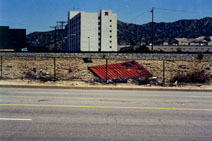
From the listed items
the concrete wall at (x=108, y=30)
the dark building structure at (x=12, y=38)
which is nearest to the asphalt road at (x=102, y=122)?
the dark building structure at (x=12, y=38)

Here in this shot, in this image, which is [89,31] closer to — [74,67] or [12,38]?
[12,38]

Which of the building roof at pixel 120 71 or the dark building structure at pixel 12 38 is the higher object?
the dark building structure at pixel 12 38

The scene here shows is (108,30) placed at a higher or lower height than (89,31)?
higher

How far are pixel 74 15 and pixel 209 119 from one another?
133 meters

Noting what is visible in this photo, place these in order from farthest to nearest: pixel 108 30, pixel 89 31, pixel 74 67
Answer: pixel 108 30 → pixel 89 31 → pixel 74 67

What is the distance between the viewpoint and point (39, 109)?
28.2ft

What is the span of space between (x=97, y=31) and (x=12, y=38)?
4058 cm

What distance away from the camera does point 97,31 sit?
119 m

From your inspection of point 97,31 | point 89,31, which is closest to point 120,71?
point 89,31

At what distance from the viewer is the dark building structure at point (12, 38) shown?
107 m

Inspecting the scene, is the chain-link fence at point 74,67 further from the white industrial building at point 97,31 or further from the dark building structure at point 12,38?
the white industrial building at point 97,31

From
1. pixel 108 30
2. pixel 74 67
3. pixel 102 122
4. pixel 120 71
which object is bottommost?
pixel 102 122

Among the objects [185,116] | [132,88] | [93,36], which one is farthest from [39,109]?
[93,36]

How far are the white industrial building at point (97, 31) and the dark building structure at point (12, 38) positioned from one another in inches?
988
